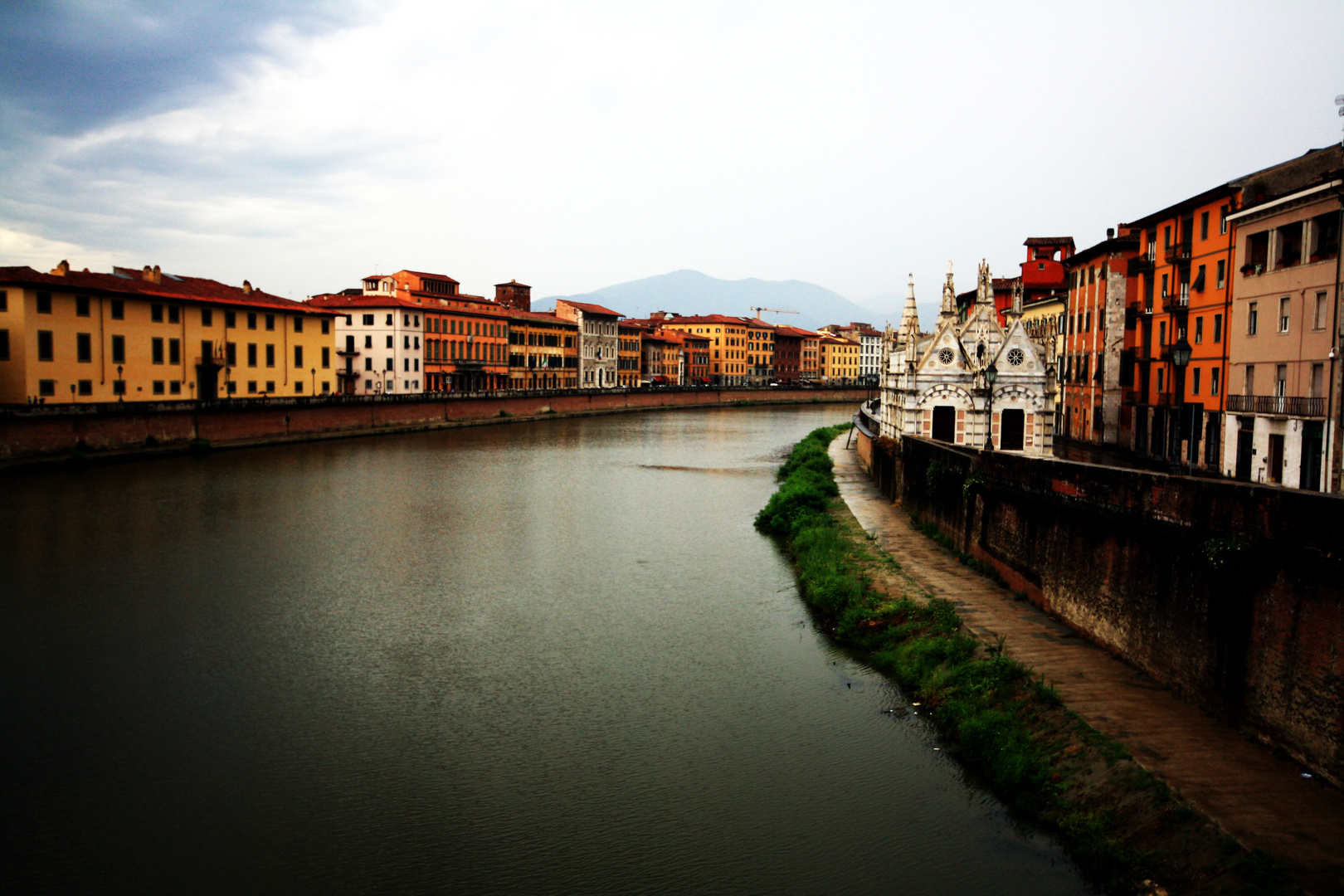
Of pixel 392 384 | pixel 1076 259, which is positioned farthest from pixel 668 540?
pixel 392 384

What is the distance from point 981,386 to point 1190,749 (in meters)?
25.7

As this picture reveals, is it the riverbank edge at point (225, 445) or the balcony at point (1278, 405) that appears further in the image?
the riverbank edge at point (225, 445)

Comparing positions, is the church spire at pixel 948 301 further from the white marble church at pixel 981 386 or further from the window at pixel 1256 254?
the window at pixel 1256 254

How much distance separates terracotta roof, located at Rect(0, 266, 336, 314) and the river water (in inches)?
773

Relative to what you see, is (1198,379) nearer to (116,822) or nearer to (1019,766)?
(1019,766)

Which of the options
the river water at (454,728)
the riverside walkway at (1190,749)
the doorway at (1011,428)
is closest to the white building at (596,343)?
the doorway at (1011,428)

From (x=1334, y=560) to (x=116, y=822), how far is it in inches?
520

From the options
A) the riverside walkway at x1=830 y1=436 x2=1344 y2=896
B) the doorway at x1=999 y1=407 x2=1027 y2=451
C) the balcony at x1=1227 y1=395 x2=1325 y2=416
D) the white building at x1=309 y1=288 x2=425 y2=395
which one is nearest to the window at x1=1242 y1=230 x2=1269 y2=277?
the balcony at x1=1227 y1=395 x2=1325 y2=416

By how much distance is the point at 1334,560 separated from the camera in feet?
30.8

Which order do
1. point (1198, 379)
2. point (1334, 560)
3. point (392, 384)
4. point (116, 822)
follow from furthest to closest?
1. point (392, 384)
2. point (1198, 379)
3. point (116, 822)
4. point (1334, 560)

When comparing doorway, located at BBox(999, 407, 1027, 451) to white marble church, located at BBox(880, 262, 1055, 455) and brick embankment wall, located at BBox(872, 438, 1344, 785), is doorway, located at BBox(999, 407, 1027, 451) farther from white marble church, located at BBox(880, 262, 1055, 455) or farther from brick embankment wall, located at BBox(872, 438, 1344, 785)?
brick embankment wall, located at BBox(872, 438, 1344, 785)

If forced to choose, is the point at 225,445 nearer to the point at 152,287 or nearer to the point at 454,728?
the point at 152,287

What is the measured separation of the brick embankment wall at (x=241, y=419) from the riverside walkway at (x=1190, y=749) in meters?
36.3

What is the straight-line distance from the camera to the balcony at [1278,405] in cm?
2239
